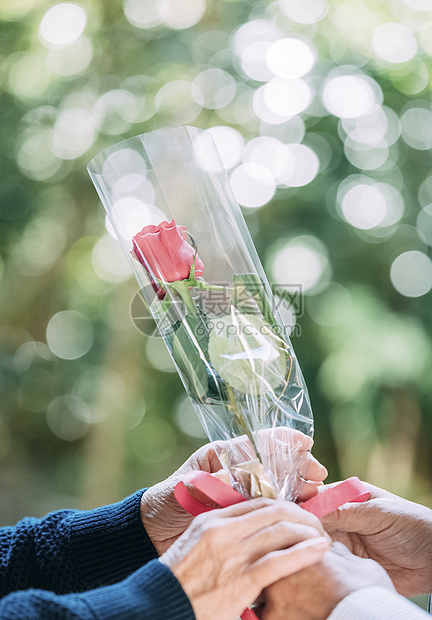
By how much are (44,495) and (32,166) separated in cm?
101

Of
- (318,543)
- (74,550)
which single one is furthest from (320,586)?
(74,550)

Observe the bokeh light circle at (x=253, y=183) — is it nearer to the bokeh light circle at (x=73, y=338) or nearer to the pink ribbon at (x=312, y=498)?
the bokeh light circle at (x=73, y=338)

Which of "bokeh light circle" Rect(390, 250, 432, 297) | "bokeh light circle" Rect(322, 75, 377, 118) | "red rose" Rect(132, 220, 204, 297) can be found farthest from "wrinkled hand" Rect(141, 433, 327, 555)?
"bokeh light circle" Rect(322, 75, 377, 118)

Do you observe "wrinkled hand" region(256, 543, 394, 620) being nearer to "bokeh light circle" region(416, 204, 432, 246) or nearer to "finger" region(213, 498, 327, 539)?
"finger" region(213, 498, 327, 539)

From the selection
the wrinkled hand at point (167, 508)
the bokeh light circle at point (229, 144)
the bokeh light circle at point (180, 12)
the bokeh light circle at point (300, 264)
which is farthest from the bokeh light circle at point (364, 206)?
the wrinkled hand at point (167, 508)

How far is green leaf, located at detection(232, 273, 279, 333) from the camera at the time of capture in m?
0.66

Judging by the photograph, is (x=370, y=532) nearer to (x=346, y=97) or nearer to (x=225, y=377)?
(x=225, y=377)

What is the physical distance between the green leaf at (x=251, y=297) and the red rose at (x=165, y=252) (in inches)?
1.9

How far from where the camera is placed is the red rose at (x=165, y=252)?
2.05 ft

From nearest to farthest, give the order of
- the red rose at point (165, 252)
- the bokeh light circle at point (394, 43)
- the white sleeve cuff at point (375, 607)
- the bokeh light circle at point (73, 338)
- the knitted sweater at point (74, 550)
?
the white sleeve cuff at point (375, 607)
the red rose at point (165, 252)
the knitted sweater at point (74, 550)
the bokeh light circle at point (394, 43)
the bokeh light circle at point (73, 338)

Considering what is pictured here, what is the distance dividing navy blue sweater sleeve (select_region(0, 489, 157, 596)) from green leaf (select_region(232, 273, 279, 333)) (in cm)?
35

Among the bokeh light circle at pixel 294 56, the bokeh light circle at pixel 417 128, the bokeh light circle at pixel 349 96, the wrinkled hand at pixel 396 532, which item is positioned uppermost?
the bokeh light circle at pixel 294 56

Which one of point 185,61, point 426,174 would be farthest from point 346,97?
point 185,61

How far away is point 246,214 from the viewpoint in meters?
1.62
